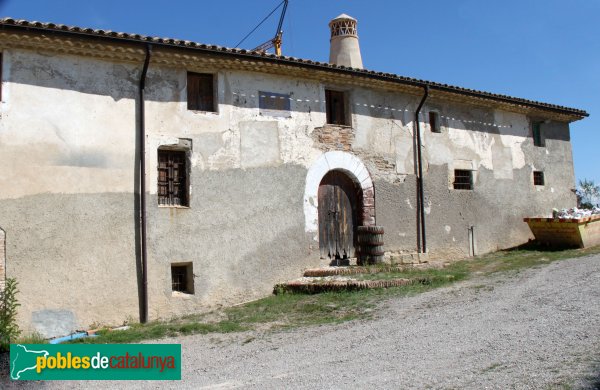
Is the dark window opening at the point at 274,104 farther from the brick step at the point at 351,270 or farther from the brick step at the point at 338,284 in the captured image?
the brick step at the point at 338,284

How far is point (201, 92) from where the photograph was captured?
1062 centimetres

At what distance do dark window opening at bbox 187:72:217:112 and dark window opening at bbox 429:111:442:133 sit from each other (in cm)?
626

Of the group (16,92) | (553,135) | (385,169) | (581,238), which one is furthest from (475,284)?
(553,135)

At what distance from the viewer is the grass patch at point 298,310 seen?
8273 millimetres

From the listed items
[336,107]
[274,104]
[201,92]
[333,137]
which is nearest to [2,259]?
[201,92]

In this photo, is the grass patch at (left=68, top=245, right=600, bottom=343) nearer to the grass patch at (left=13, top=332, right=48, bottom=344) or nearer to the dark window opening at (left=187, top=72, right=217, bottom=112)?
the grass patch at (left=13, top=332, right=48, bottom=344)

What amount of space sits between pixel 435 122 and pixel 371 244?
13.5 feet

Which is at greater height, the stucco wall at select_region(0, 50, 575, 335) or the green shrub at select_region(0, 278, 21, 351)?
the stucco wall at select_region(0, 50, 575, 335)

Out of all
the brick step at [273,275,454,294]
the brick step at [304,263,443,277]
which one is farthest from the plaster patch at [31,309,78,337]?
the brick step at [304,263,443,277]

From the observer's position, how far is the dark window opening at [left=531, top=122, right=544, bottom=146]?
17.1 meters

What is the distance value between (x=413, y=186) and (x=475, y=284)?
13.2 feet

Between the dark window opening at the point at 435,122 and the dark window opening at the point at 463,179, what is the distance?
4.18 ft

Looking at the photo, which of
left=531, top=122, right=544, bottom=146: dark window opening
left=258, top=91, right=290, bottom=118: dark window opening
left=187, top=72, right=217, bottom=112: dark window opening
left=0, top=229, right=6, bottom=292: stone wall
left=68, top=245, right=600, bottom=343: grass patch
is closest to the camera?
left=0, top=229, right=6, bottom=292: stone wall

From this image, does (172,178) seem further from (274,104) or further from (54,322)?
(54,322)
